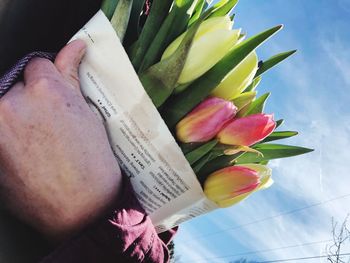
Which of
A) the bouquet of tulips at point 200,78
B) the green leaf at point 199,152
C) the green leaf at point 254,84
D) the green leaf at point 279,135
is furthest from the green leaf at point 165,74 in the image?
the green leaf at point 279,135

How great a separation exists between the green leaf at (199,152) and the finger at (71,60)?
8.1 inches

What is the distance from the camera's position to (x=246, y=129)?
74 centimetres

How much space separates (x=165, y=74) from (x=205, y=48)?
7cm

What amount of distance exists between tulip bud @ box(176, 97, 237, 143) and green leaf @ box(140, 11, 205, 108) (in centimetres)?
6

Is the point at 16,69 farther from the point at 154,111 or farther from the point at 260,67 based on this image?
the point at 260,67

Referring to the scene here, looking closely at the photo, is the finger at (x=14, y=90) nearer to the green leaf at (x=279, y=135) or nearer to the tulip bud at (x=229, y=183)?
the tulip bud at (x=229, y=183)

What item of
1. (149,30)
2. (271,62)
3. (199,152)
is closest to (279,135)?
(271,62)

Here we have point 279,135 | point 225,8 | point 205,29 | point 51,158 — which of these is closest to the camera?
point 51,158

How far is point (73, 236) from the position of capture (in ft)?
1.94

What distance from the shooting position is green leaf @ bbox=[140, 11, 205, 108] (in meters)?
0.67

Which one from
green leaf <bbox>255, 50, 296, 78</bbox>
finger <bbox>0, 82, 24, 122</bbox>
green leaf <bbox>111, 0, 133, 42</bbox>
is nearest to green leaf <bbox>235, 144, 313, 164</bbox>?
green leaf <bbox>255, 50, 296, 78</bbox>

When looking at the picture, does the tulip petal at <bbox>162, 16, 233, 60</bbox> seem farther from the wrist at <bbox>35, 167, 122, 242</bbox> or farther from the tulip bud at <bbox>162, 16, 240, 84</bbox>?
the wrist at <bbox>35, 167, 122, 242</bbox>

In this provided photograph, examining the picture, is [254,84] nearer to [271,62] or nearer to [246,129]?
[271,62]

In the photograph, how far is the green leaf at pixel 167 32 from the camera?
715 mm
